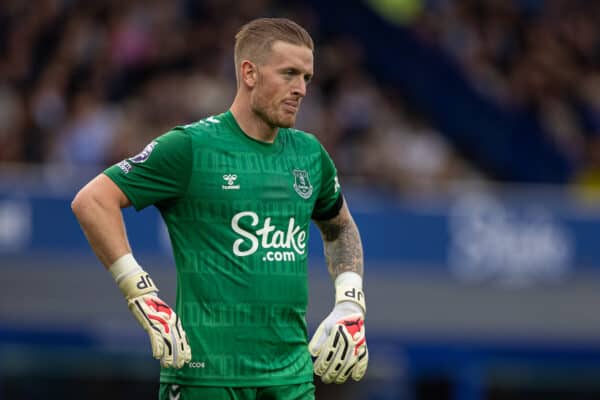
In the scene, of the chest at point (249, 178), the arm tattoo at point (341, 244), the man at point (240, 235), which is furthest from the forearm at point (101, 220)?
the arm tattoo at point (341, 244)

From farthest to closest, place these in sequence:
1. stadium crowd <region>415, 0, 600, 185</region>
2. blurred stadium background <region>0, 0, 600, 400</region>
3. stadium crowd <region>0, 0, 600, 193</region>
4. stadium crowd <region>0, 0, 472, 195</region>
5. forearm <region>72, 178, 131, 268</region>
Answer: stadium crowd <region>415, 0, 600, 185</region> → stadium crowd <region>0, 0, 600, 193</region> → stadium crowd <region>0, 0, 472, 195</region> → blurred stadium background <region>0, 0, 600, 400</region> → forearm <region>72, 178, 131, 268</region>

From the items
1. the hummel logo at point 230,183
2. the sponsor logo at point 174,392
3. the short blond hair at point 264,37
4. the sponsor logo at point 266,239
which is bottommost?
the sponsor logo at point 174,392

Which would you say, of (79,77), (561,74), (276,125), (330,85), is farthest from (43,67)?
(276,125)

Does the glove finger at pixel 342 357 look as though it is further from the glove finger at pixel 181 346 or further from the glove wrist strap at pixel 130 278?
the glove wrist strap at pixel 130 278

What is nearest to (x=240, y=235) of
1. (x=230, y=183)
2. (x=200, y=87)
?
(x=230, y=183)

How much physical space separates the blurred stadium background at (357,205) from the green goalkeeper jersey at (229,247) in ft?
21.3

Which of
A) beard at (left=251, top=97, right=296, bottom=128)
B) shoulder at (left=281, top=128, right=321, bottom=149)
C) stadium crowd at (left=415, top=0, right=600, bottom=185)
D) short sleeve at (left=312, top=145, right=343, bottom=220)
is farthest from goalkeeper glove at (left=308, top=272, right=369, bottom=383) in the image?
stadium crowd at (left=415, top=0, right=600, bottom=185)

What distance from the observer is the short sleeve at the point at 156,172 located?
538cm

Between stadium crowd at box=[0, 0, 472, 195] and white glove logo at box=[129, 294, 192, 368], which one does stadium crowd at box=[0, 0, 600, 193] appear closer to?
stadium crowd at box=[0, 0, 472, 195]

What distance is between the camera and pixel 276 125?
5.61m

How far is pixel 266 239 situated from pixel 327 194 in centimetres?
53

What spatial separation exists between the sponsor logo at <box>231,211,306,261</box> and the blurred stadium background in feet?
21.4

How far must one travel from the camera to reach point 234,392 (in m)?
5.42

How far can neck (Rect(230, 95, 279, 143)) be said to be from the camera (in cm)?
566
